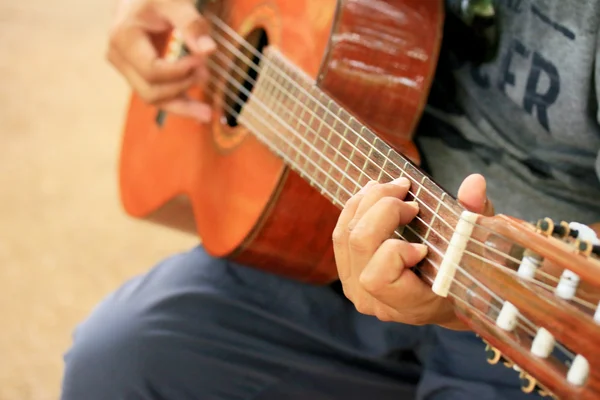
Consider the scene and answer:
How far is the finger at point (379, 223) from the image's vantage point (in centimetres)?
50

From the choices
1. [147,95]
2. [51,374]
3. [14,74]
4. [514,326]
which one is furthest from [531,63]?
[14,74]

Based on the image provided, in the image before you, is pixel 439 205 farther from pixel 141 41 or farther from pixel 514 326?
pixel 141 41

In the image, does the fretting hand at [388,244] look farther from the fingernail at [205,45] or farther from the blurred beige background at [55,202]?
the blurred beige background at [55,202]

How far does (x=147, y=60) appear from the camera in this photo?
0.93m

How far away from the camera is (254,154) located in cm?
81

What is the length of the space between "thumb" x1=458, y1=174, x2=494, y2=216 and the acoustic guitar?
2 cm

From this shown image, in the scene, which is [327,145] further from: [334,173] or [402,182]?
[402,182]

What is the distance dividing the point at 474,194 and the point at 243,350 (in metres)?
0.42

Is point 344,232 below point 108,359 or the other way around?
the other way around

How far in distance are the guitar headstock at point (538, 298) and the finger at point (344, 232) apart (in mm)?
100

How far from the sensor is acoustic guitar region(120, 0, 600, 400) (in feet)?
1.37

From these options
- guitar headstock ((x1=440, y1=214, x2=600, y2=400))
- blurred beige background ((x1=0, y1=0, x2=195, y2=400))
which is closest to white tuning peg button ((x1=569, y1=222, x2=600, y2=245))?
guitar headstock ((x1=440, y1=214, x2=600, y2=400))

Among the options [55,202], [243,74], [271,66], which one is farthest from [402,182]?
[55,202]

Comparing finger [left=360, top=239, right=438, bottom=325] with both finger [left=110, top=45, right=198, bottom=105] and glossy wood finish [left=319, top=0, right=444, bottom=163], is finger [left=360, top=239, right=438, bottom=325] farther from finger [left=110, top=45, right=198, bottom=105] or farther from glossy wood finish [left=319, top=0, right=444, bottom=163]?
finger [left=110, top=45, right=198, bottom=105]
